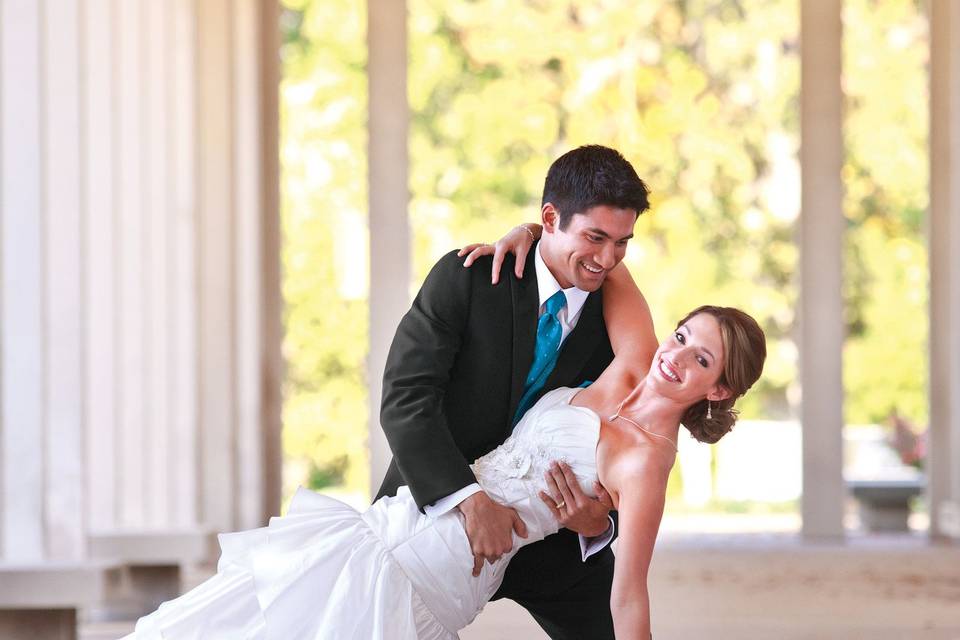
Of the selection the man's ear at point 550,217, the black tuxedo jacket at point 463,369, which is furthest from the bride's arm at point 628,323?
the man's ear at point 550,217

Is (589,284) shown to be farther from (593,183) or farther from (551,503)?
(551,503)

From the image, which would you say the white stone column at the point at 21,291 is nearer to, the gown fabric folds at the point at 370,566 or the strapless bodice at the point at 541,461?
the gown fabric folds at the point at 370,566

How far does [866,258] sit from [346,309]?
4353mm

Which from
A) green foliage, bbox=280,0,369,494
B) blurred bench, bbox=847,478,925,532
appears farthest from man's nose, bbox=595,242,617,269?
green foliage, bbox=280,0,369,494

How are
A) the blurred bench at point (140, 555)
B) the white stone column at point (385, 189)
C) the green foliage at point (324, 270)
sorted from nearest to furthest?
1. the blurred bench at point (140, 555)
2. the white stone column at point (385, 189)
3. the green foliage at point (324, 270)

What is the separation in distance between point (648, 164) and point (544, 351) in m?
Answer: 8.09

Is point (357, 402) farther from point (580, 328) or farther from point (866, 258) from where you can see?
point (580, 328)

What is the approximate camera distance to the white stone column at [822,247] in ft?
20.2

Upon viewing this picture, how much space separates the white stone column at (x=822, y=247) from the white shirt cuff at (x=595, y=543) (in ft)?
12.6

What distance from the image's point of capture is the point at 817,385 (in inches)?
243

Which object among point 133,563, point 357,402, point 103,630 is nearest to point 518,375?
point 103,630

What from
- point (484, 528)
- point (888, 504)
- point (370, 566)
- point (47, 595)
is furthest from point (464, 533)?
point (888, 504)

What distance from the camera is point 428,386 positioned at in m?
2.37

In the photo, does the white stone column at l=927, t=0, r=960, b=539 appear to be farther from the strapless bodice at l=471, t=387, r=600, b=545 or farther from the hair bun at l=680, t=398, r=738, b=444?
the strapless bodice at l=471, t=387, r=600, b=545
